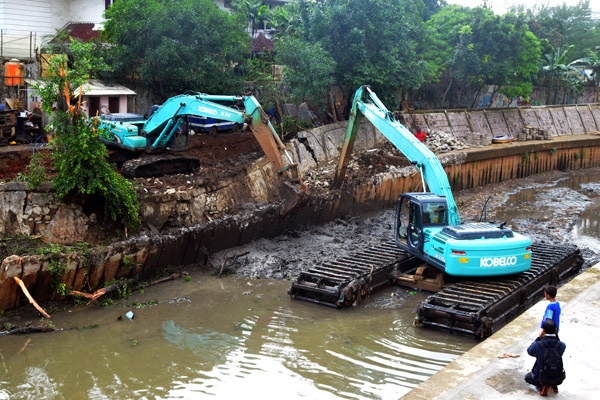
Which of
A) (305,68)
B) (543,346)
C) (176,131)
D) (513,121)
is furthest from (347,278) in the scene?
(513,121)

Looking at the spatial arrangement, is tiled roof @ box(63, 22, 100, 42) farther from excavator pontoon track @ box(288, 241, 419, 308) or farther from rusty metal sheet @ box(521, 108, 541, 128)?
rusty metal sheet @ box(521, 108, 541, 128)

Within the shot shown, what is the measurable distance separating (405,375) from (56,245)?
7.33 metres

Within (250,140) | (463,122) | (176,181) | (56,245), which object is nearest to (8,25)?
(250,140)

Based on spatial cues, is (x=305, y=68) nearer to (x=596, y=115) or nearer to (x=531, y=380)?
(x=531, y=380)

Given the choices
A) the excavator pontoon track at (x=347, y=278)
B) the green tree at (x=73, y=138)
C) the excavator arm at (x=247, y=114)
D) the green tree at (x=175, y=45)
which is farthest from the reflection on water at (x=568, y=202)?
the green tree at (x=73, y=138)

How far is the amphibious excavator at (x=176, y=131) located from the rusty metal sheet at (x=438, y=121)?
42.9ft

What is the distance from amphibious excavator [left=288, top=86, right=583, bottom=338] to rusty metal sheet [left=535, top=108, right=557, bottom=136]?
22018 mm

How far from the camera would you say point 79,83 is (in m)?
13.8

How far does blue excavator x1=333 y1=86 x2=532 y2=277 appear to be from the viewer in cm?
1221

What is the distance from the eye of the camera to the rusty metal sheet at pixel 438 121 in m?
29.2

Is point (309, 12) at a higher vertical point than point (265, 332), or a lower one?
higher

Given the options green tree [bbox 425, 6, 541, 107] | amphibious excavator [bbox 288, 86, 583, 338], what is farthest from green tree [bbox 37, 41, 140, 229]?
green tree [bbox 425, 6, 541, 107]

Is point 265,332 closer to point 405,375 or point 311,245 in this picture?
point 405,375

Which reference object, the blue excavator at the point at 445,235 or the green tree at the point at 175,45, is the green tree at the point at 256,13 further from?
the blue excavator at the point at 445,235
